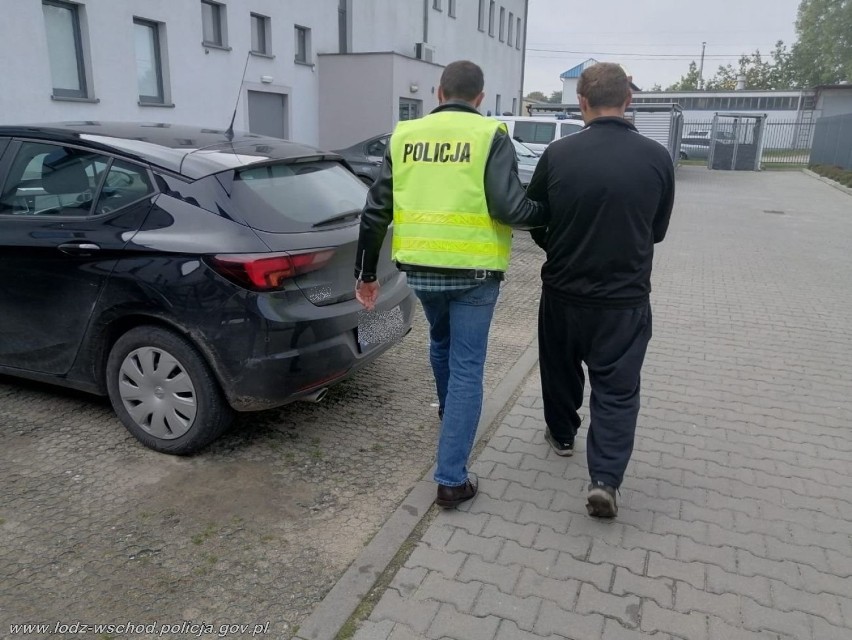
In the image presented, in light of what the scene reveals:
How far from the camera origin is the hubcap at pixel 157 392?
3.59 metres

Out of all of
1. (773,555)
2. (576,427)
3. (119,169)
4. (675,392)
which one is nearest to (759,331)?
(675,392)

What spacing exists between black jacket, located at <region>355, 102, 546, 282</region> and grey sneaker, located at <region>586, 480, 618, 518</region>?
1.20 meters

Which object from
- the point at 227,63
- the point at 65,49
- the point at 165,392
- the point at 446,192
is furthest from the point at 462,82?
the point at 227,63

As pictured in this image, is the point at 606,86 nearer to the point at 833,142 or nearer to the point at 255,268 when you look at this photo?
the point at 255,268

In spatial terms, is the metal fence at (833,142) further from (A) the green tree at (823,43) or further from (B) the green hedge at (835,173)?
(A) the green tree at (823,43)

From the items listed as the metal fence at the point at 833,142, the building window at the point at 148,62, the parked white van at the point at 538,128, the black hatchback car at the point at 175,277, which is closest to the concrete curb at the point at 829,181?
the metal fence at the point at 833,142

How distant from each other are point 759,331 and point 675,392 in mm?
2025

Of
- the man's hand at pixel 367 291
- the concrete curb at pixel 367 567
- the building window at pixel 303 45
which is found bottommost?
the concrete curb at pixel 367 567

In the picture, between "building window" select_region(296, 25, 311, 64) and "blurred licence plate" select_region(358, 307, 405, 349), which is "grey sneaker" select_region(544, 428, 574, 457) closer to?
"blurred licence plate" select_region(358, 307, 405, 349)

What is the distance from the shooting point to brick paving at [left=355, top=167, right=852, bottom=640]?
2.58 m

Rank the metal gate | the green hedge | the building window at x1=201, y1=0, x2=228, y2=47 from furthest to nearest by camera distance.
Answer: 1. the metal gate
2. the green hedge
3. the building window at x1=201, y1=0, x2=228, y2=47

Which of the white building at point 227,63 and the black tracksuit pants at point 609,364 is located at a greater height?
the white building at point 227,63

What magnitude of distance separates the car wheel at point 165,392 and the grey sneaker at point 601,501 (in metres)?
1.85

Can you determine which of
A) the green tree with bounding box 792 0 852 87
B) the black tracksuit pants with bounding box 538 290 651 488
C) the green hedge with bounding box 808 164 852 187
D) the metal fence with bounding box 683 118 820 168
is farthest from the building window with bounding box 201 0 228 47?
the green tree with bounding box 792 0 852 87
